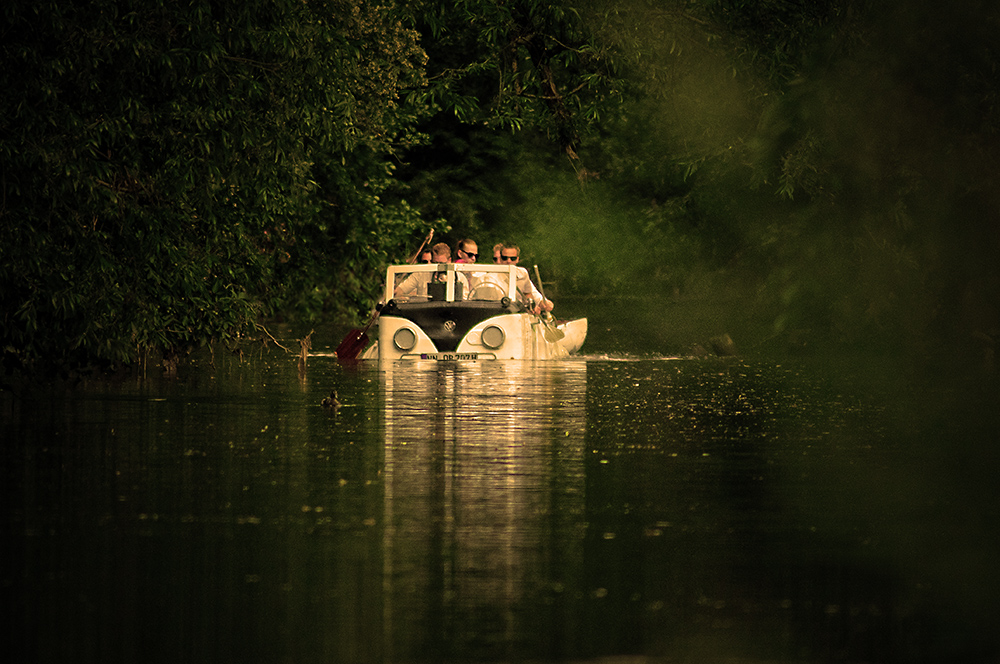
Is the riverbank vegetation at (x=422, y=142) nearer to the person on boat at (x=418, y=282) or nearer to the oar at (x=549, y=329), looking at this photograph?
the person on boat at (x=418, y=282)

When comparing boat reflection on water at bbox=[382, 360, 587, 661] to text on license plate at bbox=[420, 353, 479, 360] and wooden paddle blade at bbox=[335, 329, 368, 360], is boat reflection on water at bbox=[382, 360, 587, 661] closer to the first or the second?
text on license plate at bbox=[420, 353, 479, 360]

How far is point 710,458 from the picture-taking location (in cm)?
1475

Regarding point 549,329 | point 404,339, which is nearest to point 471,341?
point 404,339

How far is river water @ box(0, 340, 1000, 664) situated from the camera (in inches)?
302

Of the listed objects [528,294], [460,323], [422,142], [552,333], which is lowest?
[552,333]

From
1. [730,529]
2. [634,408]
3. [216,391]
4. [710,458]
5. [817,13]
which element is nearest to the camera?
[730,529]

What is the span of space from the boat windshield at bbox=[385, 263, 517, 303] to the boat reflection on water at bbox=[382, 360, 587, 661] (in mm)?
12480

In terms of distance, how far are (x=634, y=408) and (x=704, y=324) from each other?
3492cm

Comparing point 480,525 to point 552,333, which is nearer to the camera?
point 480,525

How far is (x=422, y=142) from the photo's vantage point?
43.5 m

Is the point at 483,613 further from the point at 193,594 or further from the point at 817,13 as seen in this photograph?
the point at 817,13

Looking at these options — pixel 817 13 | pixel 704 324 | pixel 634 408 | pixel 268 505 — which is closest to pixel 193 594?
pixel 268 505

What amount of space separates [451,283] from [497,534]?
2327cm

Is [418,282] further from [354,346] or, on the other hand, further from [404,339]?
[404,339]
